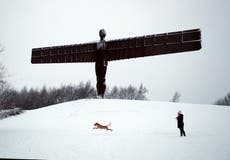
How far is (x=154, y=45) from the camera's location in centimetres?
1543

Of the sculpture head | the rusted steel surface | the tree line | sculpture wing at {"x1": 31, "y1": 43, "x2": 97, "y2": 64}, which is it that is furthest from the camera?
the tree line

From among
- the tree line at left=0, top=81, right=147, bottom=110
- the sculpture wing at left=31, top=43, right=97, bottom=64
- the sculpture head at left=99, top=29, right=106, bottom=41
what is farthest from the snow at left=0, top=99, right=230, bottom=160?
the tree line at left=0, top=81, right=147, bottom=110

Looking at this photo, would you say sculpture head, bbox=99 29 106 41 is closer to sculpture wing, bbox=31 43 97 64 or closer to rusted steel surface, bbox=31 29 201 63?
rusted steel surface, bbox=31 29 201 63

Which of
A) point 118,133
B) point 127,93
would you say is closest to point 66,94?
point 127,93

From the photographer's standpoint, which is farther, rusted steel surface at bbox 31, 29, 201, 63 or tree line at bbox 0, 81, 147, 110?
tree line at bbox 0, 81, 147, 110

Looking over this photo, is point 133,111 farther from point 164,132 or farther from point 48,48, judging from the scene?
point 48,48

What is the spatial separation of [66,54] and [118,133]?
844 centimetres

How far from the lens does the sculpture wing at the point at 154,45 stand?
14406mm

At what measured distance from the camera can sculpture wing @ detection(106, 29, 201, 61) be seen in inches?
567

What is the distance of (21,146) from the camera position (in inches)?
353

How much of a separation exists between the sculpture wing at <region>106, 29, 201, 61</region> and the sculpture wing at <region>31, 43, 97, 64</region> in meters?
1.27

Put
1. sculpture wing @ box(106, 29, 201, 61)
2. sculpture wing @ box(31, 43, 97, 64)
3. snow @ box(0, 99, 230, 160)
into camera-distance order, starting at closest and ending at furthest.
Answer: snow @ box(0, 99, 230, 160) → sculpture wing @ box(106, 29, 201, 61) → sculpture wing @ box(31, 43, 97, 64)

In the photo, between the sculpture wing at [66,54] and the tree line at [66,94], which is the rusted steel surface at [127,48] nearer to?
the sculpture wing at [66,54]

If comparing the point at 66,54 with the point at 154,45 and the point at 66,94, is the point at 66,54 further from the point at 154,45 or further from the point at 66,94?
the point at 66,94
